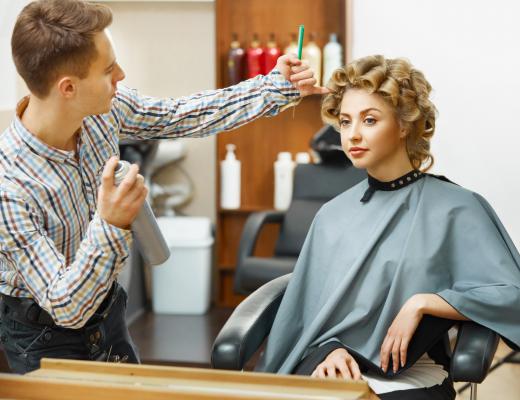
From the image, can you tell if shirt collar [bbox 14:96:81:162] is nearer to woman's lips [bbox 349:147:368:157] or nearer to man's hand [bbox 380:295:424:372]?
woman's lips [bbox 349:147:368:157]

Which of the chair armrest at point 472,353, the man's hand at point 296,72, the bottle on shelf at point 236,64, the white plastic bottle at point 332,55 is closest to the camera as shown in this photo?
the chair armrest at point 472,353

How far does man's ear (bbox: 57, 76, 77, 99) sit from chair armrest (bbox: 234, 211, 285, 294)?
2.20m

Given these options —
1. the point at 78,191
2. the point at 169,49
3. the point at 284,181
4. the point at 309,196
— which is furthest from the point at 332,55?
the point at 78,191

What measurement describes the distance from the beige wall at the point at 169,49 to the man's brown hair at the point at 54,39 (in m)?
3.25

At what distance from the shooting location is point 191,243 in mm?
4430

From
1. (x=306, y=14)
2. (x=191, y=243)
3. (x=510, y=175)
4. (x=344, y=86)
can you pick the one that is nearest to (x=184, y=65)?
(x=306, y=14)

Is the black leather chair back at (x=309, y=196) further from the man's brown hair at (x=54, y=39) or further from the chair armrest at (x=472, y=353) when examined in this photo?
the man's brown hair at (x=54, y=39)

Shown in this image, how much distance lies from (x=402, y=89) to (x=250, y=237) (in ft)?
6.24

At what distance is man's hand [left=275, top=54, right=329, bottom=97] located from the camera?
182 centimetres

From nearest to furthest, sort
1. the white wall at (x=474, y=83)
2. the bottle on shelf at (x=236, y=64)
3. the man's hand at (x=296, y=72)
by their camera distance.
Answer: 1. the man's hand at (x=296, y=72)
2. the white wall at (x=474, y=83)
3. the bottle on shelf at (x=236, y=64)

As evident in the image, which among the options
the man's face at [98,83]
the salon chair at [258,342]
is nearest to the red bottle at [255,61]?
the salon chair at [258,342]

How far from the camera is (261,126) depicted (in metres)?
4.61

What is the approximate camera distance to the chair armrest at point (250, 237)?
142 inches

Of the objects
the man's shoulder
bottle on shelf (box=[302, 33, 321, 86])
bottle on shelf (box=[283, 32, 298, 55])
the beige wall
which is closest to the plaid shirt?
the man's shoulder
